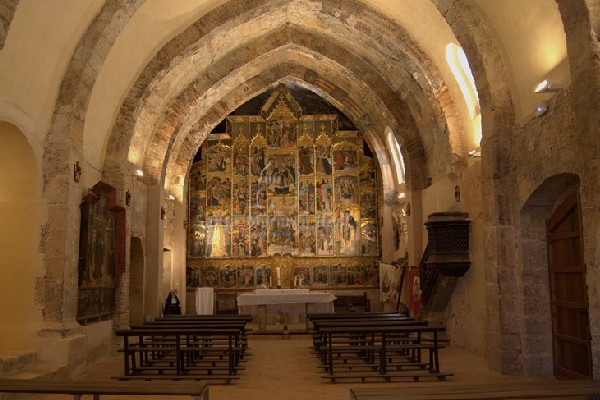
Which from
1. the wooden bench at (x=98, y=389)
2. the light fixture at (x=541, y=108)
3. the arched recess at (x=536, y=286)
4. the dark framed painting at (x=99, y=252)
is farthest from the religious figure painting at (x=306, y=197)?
the wooden bench at (x=98, y=389)

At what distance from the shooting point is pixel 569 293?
27.0 ft

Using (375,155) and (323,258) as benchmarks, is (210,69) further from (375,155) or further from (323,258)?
(323,258)

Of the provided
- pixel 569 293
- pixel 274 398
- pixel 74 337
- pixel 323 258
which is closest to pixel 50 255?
pixel 74 337

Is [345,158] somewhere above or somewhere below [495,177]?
above

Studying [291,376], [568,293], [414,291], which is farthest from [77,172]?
[414,291]

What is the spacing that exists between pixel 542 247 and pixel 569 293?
2.84 feet

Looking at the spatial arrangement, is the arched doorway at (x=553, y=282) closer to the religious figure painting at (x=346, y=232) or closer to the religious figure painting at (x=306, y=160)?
the religious figure painting at (x=346, y=232)

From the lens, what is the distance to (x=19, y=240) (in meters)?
8.99

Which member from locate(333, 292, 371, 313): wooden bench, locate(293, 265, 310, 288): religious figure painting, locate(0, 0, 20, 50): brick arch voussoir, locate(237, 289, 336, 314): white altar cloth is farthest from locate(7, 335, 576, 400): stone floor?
locate(293, 265, 310, 288): religious figure painting

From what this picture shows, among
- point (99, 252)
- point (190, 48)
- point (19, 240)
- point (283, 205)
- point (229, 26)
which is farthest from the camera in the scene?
point (283, 205)

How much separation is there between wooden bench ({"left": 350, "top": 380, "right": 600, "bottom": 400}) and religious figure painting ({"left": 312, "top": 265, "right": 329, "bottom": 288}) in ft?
50.2

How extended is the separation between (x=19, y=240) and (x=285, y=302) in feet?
22.4

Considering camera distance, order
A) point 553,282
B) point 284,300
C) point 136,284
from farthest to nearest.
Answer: point 136,284
point 284,300
point 553,282

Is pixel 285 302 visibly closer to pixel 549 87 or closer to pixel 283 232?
pixel 283 232
